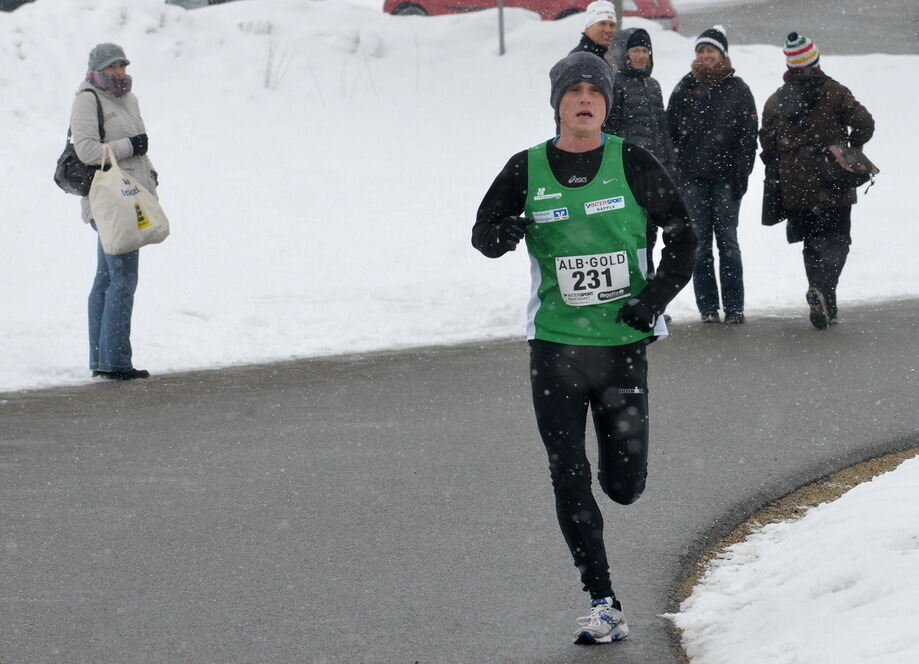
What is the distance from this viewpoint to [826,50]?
25.5 meters

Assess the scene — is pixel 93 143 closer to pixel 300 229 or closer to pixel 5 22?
pixel 300 229

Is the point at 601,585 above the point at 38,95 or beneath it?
beneath

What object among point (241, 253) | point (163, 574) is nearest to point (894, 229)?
point (241, 253)

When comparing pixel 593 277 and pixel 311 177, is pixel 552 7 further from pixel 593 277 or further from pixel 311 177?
pixel 593 277

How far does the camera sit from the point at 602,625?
445cm

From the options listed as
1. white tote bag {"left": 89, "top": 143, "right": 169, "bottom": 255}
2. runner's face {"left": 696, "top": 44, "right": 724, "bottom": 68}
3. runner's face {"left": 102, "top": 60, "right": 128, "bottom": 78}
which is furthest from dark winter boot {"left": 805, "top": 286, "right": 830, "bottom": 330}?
runner's face {"left": 102, "top": 60, "right": 128, "bottom": 78}

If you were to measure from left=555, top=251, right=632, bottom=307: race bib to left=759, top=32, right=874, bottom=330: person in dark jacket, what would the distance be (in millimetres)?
6416

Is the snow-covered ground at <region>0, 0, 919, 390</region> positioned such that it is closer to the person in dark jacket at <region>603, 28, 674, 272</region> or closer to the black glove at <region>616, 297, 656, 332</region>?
the person in dark jacket at <region>603, 28, 674, 272</region>

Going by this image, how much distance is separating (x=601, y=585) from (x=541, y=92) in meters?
17.0

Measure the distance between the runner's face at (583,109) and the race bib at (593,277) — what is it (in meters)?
0.41

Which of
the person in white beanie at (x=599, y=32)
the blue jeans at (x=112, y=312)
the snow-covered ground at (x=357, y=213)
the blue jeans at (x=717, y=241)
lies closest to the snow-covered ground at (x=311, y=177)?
the snow-covered ground at (x=357, y=213)

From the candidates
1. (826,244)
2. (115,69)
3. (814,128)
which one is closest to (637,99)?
(814,128)

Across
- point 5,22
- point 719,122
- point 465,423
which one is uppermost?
point 5,22

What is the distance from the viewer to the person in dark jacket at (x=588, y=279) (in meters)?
4.54
